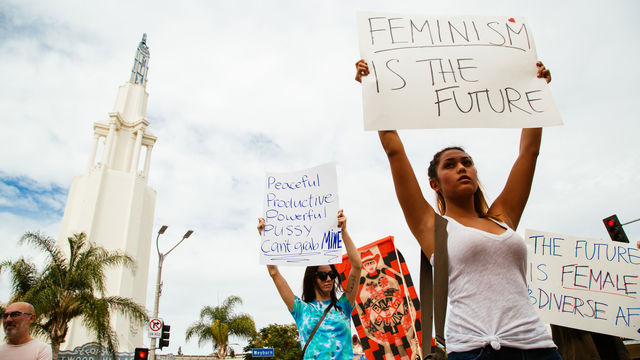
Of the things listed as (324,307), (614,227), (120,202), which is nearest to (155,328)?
(324,307)

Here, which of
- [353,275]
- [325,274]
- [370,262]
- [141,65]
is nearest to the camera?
[353,275]

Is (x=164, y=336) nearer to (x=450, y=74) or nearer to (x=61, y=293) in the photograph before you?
(x=61, y=293)

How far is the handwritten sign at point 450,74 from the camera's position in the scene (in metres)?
2.19

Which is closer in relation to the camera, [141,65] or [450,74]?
[450,74]

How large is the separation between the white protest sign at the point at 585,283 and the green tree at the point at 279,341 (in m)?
30.6

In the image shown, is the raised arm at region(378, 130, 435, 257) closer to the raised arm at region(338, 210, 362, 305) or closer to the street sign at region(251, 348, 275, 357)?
the raised arm at region(338, 210, 362, 305)

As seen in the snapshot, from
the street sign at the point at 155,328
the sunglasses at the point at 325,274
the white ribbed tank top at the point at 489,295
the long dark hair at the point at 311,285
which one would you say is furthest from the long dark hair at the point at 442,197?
the street sign at the point at 155,328

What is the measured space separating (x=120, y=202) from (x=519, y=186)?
Result: 40.2 meters

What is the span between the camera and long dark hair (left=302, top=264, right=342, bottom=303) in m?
3.36

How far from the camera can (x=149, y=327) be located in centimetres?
1495

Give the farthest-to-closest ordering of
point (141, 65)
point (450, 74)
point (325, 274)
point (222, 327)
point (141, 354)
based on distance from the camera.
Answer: point (141, 65) < point (222, 327) < point (141, 354) < point (325, 274) < point (450, 74)

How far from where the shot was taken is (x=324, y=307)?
3.22m

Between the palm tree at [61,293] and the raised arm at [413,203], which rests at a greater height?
the palm tree at [61,293]

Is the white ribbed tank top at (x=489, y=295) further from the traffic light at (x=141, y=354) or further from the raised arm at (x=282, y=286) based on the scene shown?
the traffic light at (x=141, y=354)
